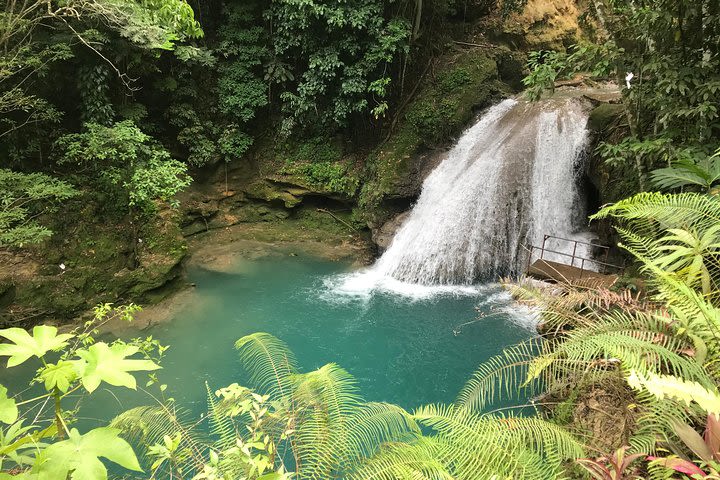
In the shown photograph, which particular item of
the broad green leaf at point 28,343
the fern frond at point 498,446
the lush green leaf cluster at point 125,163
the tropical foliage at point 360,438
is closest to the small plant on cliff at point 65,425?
the broad green leaf at point 28,343

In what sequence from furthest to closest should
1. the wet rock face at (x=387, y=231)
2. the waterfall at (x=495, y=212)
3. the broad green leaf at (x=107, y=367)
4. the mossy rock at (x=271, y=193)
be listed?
the mossy rock at (x=271, y=193) → the wet rock face at (x=387, y=231) → the waterfall at (x=495, y=212) → the broad green leaf at (x=107, y=367)

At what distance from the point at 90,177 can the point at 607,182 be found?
10.0 metres

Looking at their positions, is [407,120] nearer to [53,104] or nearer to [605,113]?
A: [605,113]

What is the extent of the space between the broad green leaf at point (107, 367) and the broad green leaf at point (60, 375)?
0.10ft

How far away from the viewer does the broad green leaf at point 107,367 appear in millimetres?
1305

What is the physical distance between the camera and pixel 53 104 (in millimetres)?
8281

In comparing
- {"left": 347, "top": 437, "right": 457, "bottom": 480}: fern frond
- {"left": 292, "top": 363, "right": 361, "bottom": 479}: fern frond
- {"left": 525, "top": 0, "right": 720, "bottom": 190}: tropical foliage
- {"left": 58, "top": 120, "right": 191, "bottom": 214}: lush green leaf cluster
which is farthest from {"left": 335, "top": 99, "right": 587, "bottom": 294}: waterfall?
{"left": 347, "top": 437, "right": 457, "bottom": 480}: fern frond

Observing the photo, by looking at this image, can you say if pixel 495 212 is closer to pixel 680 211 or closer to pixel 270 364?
pixel 680 211

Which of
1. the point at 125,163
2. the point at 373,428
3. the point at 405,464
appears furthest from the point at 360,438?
the point at 125,163

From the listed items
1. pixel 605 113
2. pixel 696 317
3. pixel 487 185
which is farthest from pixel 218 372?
pixel 605 113

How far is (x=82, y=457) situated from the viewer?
1168 millimetres

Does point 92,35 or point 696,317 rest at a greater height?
point 92,35

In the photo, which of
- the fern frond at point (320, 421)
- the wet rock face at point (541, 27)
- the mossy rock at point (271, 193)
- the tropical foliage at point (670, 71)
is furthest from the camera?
the wet rock face at point (541, 27)

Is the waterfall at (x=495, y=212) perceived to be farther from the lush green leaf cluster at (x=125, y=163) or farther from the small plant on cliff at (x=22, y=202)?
the small plant on cliff at (x=22, y=202)
